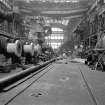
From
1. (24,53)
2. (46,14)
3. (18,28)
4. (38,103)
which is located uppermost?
(46,14)

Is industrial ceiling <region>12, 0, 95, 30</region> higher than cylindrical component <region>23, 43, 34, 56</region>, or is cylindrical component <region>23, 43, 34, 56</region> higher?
industrial ceiling <region>12, 0, 95, 30</region>

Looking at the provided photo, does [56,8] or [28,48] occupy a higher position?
[56,8]

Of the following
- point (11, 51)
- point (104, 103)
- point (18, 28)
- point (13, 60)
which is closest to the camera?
point (104, 103)

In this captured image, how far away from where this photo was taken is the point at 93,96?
360 centimetres

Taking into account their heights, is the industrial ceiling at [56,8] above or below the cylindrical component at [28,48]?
above

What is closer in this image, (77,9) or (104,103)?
(104,103)

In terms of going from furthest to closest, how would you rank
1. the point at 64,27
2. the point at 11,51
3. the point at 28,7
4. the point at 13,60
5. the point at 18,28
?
the point at 64,27, the point at 28,7, the point at 18,28, the point at 13,60, the point at 11,51

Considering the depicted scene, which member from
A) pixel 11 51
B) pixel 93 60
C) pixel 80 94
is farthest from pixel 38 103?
pixel 93 60

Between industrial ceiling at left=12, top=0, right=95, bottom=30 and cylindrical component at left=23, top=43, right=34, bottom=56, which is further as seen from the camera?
industrial ceiling at left=12, top=0, right=95, bottom=30

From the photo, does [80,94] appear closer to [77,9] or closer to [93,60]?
[93,60]

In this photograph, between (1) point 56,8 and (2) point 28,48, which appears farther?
(1) point 56,8

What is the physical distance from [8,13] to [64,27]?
28.5 meters

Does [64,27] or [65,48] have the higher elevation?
[64,27]

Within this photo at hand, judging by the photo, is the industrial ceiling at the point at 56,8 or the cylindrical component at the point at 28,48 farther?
the industrial ceiling at the point at 56,8
